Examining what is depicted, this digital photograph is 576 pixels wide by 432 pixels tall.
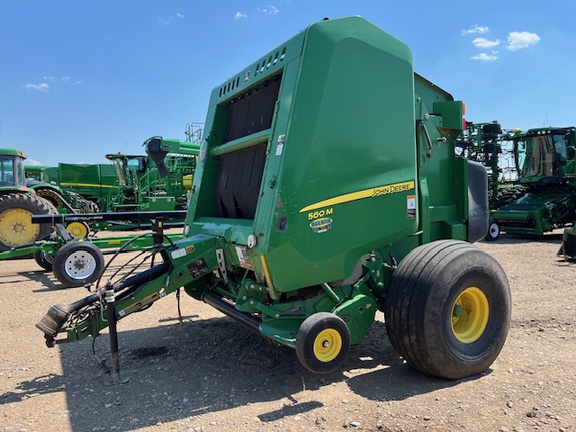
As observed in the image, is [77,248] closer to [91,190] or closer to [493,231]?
[493,231]

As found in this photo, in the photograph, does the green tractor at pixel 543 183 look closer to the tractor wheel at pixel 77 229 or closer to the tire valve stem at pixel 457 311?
the tire valve stem at pixel 457 311

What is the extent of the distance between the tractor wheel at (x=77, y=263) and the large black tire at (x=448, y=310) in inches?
209

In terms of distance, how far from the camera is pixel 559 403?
3.16 meters

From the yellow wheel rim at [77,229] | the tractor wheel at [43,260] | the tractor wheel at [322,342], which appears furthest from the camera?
the yellow wheel rim at [77,229]

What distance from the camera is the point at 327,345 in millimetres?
3234

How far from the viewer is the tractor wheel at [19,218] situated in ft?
33.6

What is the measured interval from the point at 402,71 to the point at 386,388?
240cm

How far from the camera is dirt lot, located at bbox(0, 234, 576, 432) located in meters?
3.01

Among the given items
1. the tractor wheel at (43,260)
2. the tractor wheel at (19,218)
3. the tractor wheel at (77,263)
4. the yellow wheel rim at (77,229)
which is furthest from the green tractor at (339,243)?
the yellow wheel rim at (77,229)

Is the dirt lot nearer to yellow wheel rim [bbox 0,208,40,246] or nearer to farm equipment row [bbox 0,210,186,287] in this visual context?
farm equipment row [bbox 0,210,186,287]

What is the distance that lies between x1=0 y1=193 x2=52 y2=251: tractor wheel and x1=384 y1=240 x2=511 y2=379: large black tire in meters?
9.12

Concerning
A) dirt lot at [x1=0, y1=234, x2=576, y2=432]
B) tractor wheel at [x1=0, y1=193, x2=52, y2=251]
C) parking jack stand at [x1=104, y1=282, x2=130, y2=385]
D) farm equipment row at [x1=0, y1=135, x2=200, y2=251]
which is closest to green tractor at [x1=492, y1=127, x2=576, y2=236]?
dirt lot at [x1=0, y1=234, x2=576, y2=432]

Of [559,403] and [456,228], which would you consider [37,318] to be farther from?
[559,403]

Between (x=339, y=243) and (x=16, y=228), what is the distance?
9312 millimetres
